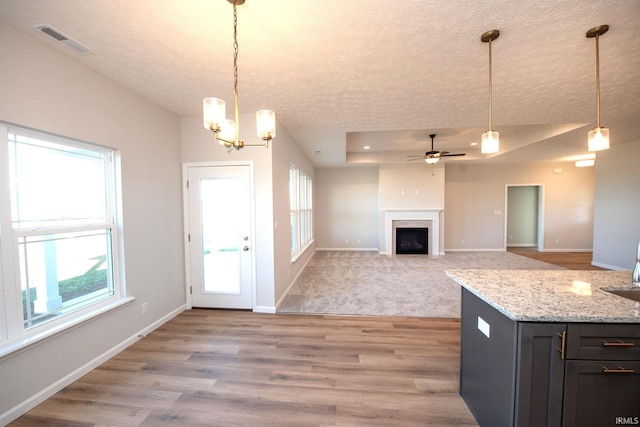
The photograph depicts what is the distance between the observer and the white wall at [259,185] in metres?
3.24

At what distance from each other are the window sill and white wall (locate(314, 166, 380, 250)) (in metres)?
5.93

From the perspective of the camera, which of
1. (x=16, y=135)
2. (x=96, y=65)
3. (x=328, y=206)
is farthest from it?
(x=328, y=206)

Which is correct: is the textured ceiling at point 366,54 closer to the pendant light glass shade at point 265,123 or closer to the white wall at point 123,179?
the white wall at point 123,179

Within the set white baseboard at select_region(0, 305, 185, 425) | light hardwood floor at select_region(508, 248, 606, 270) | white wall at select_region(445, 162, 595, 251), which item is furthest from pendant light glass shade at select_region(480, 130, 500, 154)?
white wall at select_region(445, 162, 595, 251)

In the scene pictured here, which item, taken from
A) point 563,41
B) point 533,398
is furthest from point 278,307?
point 563,41

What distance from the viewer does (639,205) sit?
15.5 feet

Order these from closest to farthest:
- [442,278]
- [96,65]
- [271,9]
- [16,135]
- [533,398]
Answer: [533,398] → [271,9] → [16,135] → [96,65] → [442,278]

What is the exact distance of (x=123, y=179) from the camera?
2.47 m

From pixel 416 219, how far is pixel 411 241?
72 centimetres

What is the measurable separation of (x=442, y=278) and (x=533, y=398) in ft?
12.4

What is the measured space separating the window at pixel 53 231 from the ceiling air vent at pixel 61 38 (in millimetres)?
736

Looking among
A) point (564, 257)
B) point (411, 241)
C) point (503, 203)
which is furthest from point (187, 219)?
point (564, 257)

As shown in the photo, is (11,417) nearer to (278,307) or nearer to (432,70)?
(278,307)

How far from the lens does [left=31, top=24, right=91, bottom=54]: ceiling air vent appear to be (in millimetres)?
1649
